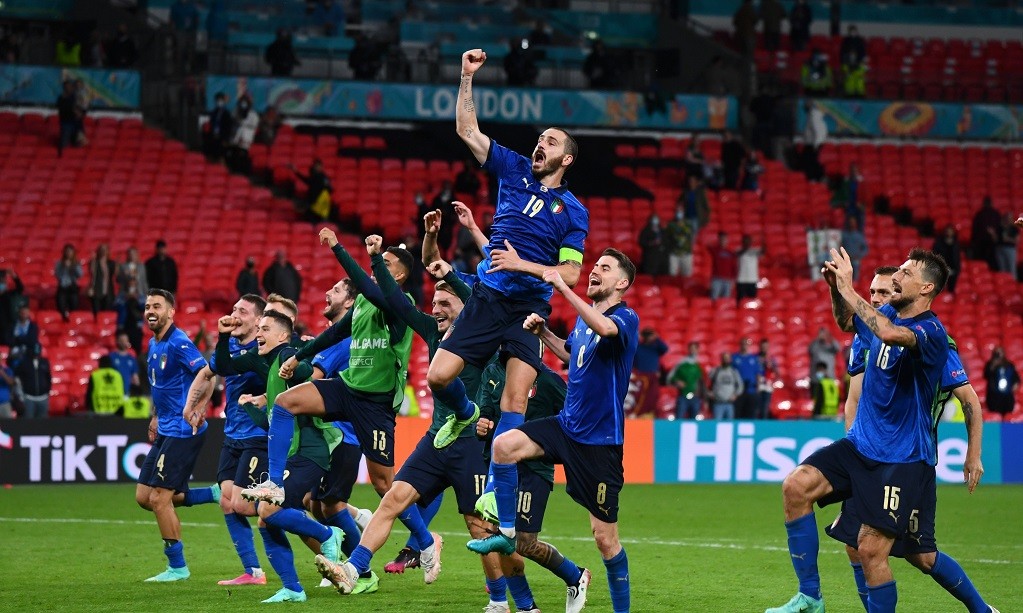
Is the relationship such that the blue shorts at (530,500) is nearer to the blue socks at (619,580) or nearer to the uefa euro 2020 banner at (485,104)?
the blue socks at (619,580)

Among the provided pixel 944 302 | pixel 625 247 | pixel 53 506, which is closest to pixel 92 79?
pixel 625 247

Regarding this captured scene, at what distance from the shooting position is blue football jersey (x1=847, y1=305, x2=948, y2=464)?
27.7ft

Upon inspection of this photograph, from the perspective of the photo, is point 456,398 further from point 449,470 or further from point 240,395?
point 240,395

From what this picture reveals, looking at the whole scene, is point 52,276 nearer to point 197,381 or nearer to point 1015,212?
point 197,381

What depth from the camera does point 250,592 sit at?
1089 cm

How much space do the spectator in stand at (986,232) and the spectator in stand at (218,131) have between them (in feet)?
49.1

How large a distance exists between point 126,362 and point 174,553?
10282 millimetres

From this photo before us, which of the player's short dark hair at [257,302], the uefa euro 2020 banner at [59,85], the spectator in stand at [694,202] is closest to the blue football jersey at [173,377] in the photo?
the player's short dark hair at [257,302]

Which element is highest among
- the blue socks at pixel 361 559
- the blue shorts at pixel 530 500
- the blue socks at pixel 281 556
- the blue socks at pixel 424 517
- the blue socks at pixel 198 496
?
the blue shorts at pixel 530 500

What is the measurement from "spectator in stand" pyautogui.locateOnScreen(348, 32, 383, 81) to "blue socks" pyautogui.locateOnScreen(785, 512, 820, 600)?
22575 millimetres

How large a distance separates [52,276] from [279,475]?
15.8m

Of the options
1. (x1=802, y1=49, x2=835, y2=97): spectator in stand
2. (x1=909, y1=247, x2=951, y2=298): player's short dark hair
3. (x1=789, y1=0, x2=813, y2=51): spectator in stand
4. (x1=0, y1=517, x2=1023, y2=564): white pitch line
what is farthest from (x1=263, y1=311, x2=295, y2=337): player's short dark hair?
(x1=789, y1=0, x2=813, y2=51): spectator in stand

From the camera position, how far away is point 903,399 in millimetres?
8531

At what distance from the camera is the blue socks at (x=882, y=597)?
837 cm
